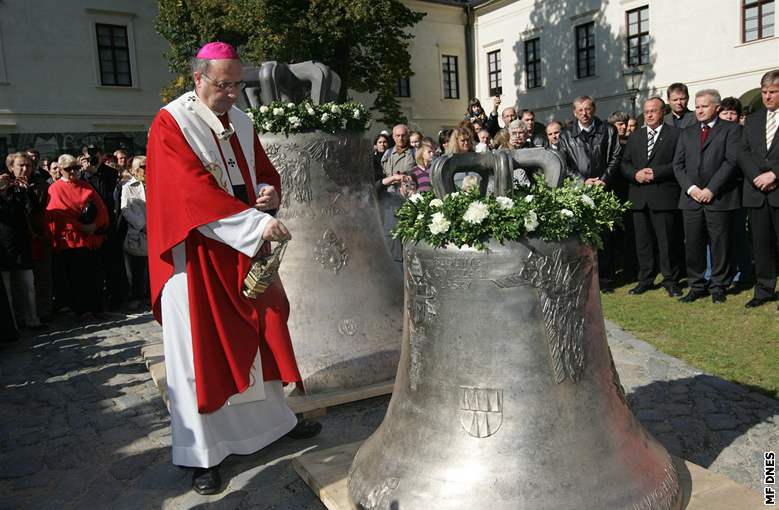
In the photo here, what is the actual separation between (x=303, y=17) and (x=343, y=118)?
18.7 metres

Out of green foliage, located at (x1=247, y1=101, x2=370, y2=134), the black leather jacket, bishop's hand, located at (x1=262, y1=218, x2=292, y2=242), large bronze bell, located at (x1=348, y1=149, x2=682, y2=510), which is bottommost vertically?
large bronze bell, located at (x1=348, y1=149, x2=682, y2=510)

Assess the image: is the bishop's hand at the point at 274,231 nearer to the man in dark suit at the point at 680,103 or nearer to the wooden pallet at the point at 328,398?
the wooden pallet at the point at 328,398

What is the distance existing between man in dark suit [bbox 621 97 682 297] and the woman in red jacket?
663cm

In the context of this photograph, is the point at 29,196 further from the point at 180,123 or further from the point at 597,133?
the point at 597,133

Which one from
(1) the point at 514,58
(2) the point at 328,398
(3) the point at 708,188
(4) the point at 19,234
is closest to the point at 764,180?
(3) the point at 708,188

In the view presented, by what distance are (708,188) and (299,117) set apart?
4.63 metres

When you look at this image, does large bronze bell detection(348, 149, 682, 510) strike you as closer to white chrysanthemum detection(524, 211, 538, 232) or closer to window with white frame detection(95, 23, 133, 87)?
white chrysanthemum detection(524, 211, 538, 232)

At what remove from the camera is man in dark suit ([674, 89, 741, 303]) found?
716 cm

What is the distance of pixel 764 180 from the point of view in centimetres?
668


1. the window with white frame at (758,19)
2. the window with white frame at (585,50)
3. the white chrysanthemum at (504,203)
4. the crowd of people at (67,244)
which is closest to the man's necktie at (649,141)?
the white chrysanthemum at (504,203)

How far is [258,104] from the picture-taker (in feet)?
17.5

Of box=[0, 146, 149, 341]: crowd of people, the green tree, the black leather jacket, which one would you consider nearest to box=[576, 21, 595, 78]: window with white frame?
the green tree

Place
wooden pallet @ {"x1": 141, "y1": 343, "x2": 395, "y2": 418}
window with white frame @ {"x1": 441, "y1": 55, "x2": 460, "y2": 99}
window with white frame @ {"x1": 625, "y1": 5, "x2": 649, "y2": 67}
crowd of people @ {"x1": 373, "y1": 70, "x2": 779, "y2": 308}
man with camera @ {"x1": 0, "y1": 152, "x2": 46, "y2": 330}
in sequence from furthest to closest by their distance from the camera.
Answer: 1. window with white frame @ {"x1": 441, "y1": 55, "x2": 460, "y2": 99}
2. window with white frame @ {"x1": 625, "y1": 5, "x2": 649, "y2": 67}
3. man with camera @ {"x1": 0, "y1": 152, "x2": 46, "y2": 330}
4. crowd of people @ {"x1": 373, "y1": 70, "x2": 779, "y2": 308}
5. wooden pallet @ {"x1": 141, "y1": 343, "x2": 395, "y2": 418}

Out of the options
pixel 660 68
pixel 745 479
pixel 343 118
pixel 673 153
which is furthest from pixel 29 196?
pixel 660 68
